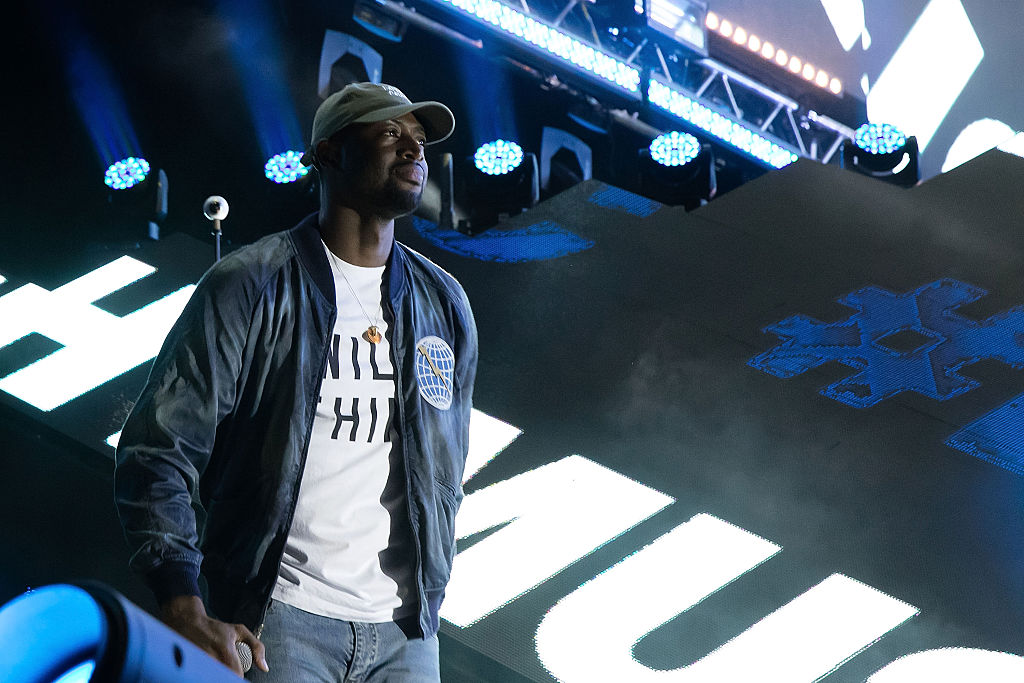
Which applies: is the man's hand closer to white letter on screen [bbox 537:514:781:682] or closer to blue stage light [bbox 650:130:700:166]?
white letter on screen [bbox 537:514:781:682]

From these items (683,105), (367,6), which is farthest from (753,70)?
(367,6)

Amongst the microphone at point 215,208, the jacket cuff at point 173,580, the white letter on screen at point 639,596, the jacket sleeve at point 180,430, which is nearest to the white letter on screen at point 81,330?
the microphone at point 215,208

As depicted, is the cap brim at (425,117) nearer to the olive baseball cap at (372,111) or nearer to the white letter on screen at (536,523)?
the olive baseball cap at (372,111)

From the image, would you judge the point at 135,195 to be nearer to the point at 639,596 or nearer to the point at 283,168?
the point at 283,168

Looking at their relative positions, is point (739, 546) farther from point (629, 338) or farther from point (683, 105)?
point (683, 105)

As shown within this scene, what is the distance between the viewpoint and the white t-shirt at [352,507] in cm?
145

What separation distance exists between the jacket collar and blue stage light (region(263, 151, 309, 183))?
317 cm

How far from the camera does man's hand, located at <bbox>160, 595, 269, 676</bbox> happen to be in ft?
3.63

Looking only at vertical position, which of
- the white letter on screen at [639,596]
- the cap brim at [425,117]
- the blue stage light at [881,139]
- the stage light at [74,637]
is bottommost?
the white letter on screen at [639,596]

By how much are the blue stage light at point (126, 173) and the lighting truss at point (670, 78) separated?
114 cm

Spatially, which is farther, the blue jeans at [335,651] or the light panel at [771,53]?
the light panel at [771,53]

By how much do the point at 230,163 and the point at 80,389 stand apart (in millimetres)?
1300

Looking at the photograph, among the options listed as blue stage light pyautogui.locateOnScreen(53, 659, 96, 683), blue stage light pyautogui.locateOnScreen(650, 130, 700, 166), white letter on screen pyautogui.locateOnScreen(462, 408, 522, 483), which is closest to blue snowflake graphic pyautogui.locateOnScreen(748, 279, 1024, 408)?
blue stage light pyautogui.locateOnScreen(650, 130, 700, 166)

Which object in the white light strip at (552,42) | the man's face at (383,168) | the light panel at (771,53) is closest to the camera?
the man's face at (383,168)
